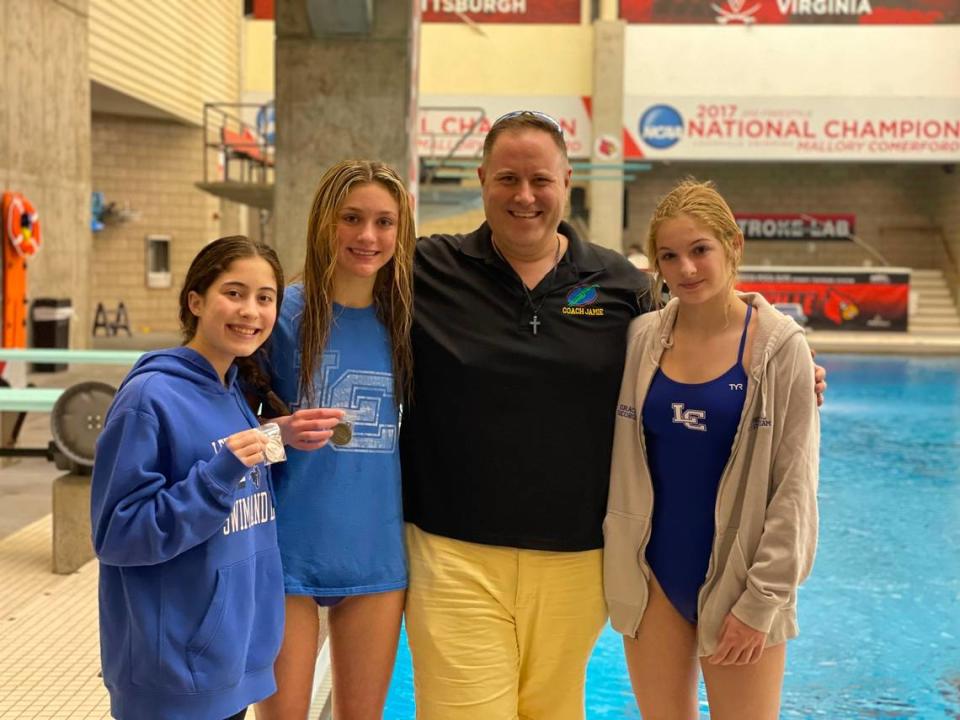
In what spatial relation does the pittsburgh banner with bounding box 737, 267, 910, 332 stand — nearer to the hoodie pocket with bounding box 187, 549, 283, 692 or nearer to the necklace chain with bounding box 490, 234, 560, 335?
the necklace chain with bounding box 490, 234, 560, 335

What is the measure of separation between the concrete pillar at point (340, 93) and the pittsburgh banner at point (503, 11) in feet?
55.9

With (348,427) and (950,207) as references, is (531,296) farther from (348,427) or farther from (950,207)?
(950,207)

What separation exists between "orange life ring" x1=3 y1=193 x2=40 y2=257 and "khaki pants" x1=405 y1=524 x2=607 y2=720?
35.7 ft

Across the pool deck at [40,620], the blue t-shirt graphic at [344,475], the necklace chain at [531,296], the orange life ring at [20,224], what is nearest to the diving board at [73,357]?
the pool deck at [40,620]

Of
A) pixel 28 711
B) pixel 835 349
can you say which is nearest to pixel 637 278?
pixel 28 711

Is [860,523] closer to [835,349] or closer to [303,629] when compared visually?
[303,629]

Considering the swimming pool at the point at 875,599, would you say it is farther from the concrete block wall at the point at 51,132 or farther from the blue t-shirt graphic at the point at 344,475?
the concrete block wall at the point at 51,132

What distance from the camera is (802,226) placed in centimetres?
2645

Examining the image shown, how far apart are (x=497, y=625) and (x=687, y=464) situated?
56cm

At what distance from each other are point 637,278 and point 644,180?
2488 cm

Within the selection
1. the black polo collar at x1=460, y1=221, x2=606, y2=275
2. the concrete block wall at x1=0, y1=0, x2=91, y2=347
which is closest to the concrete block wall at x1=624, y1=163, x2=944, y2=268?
the concrete block wall at x1=0, y1=0, x2=91, y2=347

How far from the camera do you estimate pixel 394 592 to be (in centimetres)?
225

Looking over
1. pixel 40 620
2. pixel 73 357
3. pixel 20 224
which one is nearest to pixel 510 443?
pixel 40 620

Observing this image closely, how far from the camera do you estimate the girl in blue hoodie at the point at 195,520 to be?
1.80m
